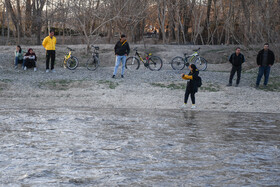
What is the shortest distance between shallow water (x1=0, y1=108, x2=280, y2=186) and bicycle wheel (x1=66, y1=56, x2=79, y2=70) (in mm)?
9737

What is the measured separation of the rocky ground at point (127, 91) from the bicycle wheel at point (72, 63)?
36cm

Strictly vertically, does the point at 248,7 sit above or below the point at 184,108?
above

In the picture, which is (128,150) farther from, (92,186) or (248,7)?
(248,7)

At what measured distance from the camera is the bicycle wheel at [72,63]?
20.8m

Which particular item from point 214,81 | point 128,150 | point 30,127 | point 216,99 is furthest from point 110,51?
point 128,150

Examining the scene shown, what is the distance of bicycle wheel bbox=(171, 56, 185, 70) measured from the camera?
2148cm

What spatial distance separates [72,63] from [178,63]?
5.24m

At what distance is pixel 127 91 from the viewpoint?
50.5 feet

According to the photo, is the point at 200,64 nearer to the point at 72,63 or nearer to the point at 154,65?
the point at 154,65

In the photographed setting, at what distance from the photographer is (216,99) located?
14.5m

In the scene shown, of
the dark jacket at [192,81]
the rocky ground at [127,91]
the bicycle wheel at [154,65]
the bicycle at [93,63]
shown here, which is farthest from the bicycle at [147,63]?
the dark jacket at [192,81]

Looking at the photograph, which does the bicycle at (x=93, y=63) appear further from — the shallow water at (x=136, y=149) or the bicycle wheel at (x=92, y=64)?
the shallow water at (x=136, y=149)

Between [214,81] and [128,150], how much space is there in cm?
1100

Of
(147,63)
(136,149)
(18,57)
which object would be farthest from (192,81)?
(18,57)
